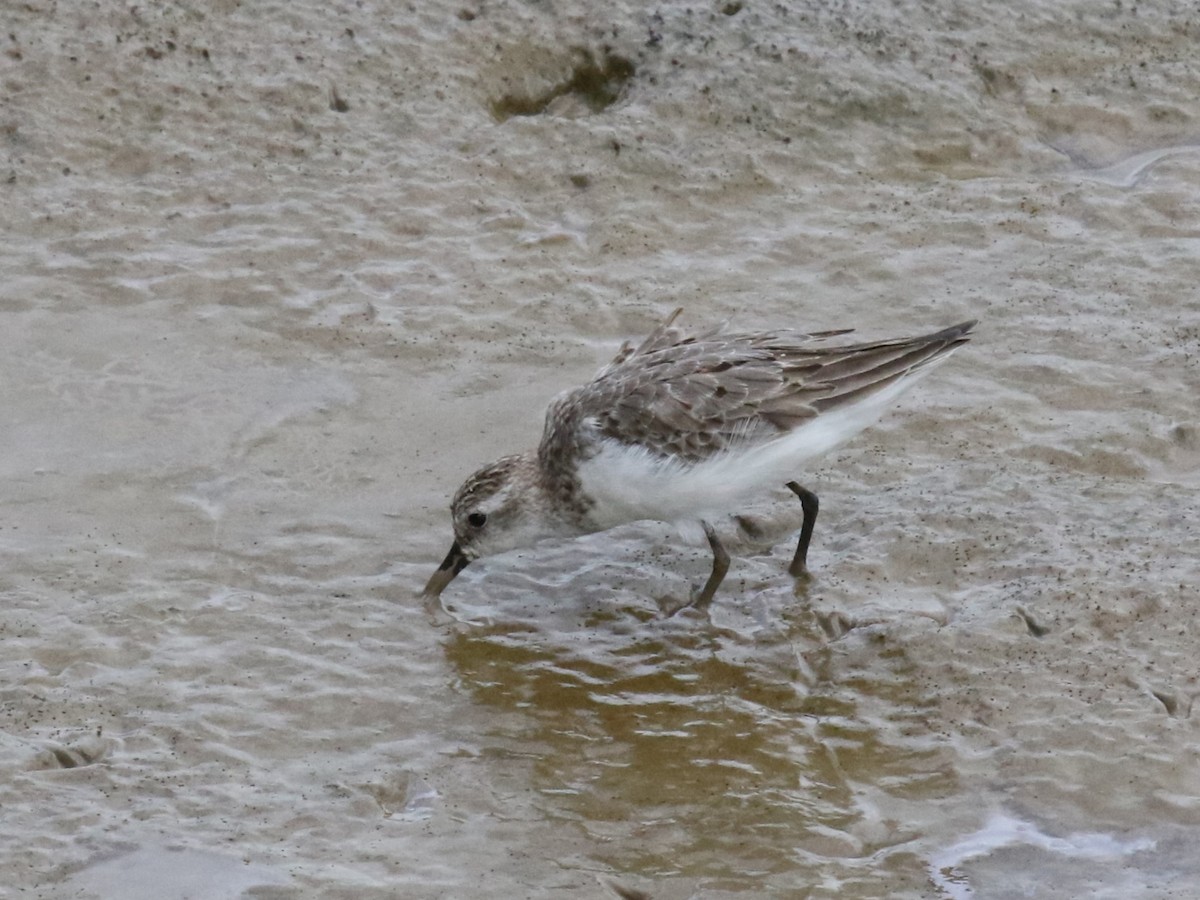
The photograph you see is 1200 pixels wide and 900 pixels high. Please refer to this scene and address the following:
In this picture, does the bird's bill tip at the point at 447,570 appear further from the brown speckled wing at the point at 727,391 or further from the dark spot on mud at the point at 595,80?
the dark spot on mud at the point at 595,80

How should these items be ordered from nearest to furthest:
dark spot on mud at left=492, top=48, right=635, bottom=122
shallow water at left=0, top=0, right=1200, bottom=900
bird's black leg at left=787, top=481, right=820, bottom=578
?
shallow water at left=0, top=0, right=1200, bottom=900, bird's black leg at left=787, top=481, right=820, bottom=578, dark spot on mud at left=492, top=48, right=635, bottom=122

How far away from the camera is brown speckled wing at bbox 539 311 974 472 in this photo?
27.2 ft

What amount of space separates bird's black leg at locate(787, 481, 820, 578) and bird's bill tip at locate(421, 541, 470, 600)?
1692 mm

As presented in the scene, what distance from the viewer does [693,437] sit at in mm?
8289

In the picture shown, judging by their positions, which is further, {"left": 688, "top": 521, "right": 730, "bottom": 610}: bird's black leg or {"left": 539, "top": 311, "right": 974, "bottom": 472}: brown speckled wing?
{"left": 688, "top": 521, "right": 730, "bottom": 610}: bird's black leg

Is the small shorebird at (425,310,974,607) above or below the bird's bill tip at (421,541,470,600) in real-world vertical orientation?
above

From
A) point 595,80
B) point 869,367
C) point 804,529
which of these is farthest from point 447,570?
point 595,80

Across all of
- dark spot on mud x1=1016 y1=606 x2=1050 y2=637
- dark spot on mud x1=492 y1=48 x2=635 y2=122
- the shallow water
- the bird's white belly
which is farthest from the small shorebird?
dark spot on mud x1=492 y1=48 x2=635 y2=122

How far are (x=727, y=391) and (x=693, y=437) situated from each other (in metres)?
0.30

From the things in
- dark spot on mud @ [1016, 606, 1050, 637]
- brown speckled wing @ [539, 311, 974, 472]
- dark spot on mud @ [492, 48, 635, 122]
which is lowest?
dark spot on mud @ [1016, 606, 1050, 637]

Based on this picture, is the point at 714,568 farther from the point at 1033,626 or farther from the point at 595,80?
the point at 595,80

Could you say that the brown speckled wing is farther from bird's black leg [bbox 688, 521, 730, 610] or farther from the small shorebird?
bird's black leg [bbox 688, 521, 730, 610]

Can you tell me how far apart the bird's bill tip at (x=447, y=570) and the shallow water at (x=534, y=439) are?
0.60ft

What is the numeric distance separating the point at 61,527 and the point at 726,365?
3.50 m
